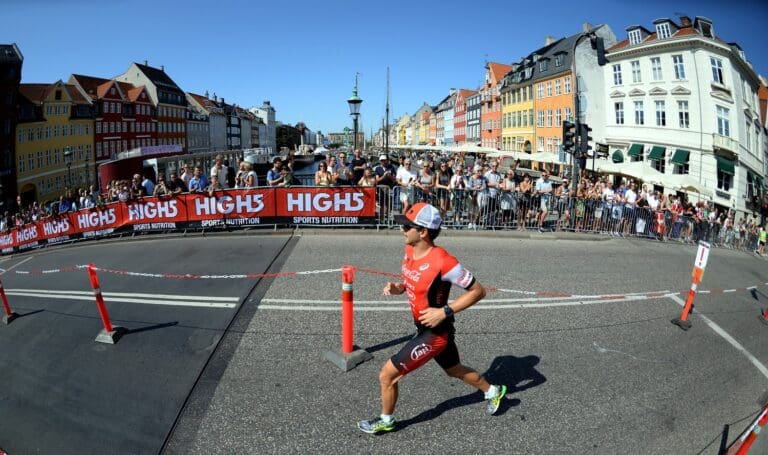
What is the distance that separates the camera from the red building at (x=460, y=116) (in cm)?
9506

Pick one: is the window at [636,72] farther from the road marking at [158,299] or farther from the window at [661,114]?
the road marking at [158,299]

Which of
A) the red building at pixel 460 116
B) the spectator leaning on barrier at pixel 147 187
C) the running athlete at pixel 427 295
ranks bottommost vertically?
the running athlete at pixel 427 295

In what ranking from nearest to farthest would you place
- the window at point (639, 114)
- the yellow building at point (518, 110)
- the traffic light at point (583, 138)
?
the traffic light at point (583, 138), the window at point (639, 114), the yellow building at point (518, 110)

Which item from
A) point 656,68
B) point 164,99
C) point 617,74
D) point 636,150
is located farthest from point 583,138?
point 164,99

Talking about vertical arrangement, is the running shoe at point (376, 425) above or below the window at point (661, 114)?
Result: below

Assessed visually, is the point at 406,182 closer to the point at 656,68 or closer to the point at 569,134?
the point at 569,134

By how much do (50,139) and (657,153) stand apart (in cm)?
6528

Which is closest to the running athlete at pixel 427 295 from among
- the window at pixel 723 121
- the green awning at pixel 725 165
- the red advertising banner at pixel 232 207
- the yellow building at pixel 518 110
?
the red advertising banner at pixel 232 207

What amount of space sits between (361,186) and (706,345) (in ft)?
28.0

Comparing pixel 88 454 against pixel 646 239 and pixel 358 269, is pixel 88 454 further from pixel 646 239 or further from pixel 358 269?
pixel 646 239

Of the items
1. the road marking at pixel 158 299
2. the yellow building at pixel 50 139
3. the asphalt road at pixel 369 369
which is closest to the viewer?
the asphalt road at pixel 369 369

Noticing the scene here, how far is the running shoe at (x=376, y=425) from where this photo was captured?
3846mm

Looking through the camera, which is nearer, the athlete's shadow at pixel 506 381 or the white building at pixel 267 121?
the athlete's shadow at pixel 506 381

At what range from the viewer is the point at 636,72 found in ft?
Answer: 124
